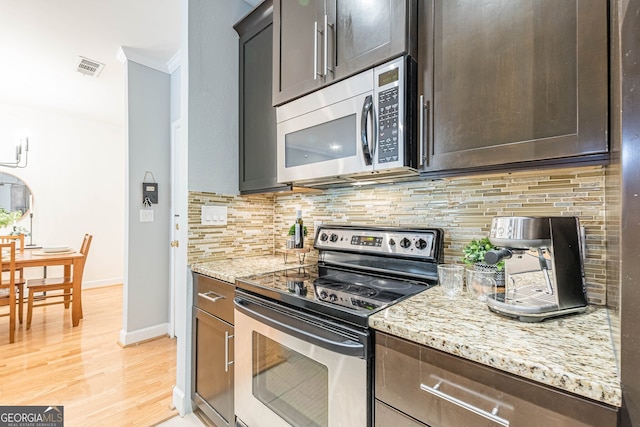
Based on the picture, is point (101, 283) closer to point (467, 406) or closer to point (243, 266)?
point (243, 266)

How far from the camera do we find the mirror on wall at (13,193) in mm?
4027

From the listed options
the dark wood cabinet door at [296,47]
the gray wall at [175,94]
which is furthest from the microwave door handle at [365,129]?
the gray wall at [175,94]

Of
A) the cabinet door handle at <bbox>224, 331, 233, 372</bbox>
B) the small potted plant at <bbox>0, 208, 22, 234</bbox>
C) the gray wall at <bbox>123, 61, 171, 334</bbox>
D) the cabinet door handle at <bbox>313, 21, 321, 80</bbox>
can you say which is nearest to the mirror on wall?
the small potted plant at <bbox>0, 208, 22, 234</bbox>

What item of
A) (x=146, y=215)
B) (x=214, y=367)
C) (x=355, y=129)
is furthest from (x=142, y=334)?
(x=355, y=129)

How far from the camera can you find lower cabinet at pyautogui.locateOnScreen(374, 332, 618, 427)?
58cm

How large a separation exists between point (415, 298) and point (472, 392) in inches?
15.1

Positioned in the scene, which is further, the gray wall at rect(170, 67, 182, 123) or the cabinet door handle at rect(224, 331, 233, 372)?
the gray wall at rect(170, 67, 182, 123)

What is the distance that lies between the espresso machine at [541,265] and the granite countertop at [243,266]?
1.07 m

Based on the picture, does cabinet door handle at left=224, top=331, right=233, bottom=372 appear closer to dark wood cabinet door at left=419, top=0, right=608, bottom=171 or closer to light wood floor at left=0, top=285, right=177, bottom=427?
light wood floor at left=0, top=285, right=177, bottom=427

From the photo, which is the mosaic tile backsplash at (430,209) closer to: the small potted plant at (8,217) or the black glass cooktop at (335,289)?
the black glass cooktop at (335,289)

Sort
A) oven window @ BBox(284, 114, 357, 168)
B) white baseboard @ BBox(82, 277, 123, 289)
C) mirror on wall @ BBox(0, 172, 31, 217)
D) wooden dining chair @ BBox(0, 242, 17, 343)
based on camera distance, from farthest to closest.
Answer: white baseboard @ BBox(82, 277, 123, 289)
mirror on wall @ BBox(0, 172, 31, 217)
wooden dining chair @ BBox(0, 242, 17, 343)
oven window @ BBox(284, 114, 357, 168)

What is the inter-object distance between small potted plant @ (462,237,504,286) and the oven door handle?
54 cm

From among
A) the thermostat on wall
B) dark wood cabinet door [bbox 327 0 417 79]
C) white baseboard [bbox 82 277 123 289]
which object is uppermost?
dark wood cabinet door [bbox 327 0 417 79]

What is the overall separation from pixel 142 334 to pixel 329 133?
2.73m
